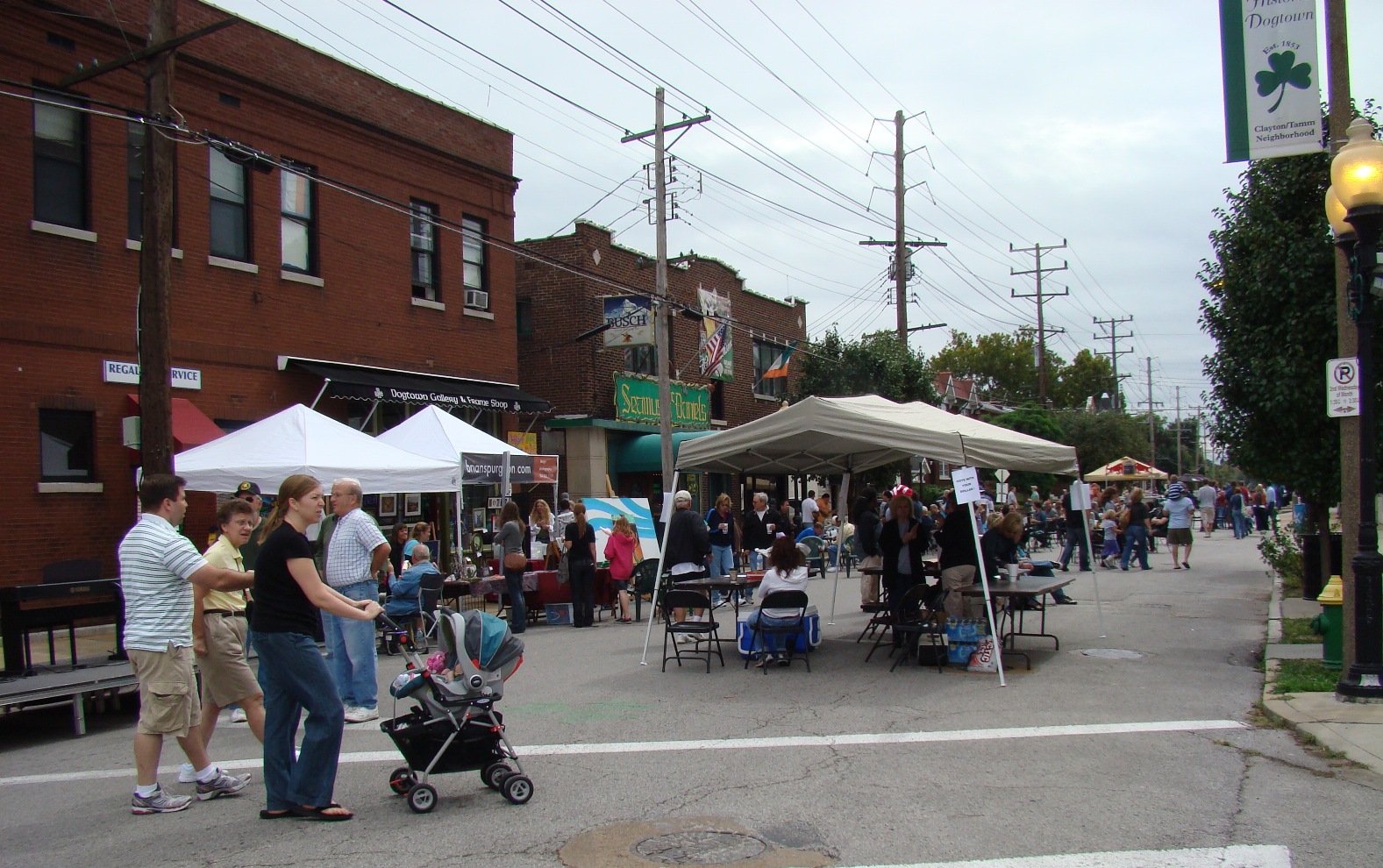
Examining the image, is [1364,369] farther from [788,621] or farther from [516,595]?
[516,595]

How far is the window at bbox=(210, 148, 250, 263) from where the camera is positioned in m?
16.8

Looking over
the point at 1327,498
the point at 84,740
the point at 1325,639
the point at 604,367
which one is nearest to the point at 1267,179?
the point at 1327,498

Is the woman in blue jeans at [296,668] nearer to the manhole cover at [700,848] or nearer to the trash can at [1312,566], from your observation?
the manhole cover at [700,848]

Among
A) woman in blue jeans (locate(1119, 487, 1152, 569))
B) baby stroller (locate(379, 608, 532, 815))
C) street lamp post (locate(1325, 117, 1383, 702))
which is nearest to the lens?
baby stroller (locate(379, 608, 532, 815))

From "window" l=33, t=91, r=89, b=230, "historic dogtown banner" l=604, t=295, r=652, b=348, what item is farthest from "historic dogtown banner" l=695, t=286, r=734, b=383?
"window" l=33, t=91, r=89, b=230

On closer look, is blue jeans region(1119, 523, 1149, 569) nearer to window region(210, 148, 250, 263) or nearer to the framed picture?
the framed picture

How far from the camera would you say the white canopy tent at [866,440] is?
1038 cm

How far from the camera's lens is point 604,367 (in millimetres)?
27078

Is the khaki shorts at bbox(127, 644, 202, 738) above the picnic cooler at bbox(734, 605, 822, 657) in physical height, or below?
above

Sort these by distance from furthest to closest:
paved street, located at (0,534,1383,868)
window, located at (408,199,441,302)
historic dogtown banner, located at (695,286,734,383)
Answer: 1. historic dogtown banner, located at (695,286,734,383)
2. window, located at (408,199,441,302)
3. paved street, located at (0,534,1383,868)

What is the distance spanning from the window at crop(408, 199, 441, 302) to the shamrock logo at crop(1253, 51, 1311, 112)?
1520 centimetres

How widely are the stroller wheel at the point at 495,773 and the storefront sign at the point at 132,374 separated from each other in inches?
422

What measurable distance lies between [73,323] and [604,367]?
1398cm

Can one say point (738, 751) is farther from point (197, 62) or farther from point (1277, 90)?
point (197, 62)
